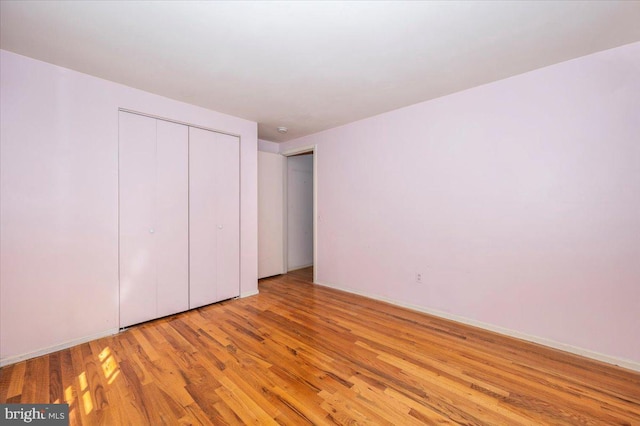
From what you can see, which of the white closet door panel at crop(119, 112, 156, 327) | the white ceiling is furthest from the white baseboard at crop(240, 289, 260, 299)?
the white ceiling

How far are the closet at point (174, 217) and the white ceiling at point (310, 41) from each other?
64cm

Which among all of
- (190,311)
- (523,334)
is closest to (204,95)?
(190,311)

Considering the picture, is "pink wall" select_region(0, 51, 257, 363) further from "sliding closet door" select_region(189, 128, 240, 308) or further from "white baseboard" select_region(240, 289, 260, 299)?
"white baseboard" select_region(240, 289, 260, 299)

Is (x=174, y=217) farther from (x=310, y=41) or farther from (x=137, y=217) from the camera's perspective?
(x=310, y=41)

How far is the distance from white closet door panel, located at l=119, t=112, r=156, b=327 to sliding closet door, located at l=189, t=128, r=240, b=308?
45cm

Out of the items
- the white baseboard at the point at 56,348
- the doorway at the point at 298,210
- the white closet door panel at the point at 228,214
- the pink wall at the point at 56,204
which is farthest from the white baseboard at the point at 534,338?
the pink wall at the point at 56,204

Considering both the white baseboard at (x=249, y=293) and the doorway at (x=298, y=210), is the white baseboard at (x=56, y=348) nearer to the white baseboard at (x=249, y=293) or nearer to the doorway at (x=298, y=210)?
the white baseboard at (x=249, y=293)

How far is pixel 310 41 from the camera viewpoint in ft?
6.57

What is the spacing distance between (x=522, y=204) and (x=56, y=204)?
14.6 ft

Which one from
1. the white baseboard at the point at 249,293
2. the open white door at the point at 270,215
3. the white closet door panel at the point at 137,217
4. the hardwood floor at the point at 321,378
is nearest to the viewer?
the hardwood floor at the point at 321,378

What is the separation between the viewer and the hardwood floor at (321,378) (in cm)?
160

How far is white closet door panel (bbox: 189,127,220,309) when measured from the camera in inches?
130

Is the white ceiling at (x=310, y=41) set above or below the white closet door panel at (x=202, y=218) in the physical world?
above

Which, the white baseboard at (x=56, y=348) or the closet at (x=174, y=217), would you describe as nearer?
the white baseboard at (x=56, y=348)
